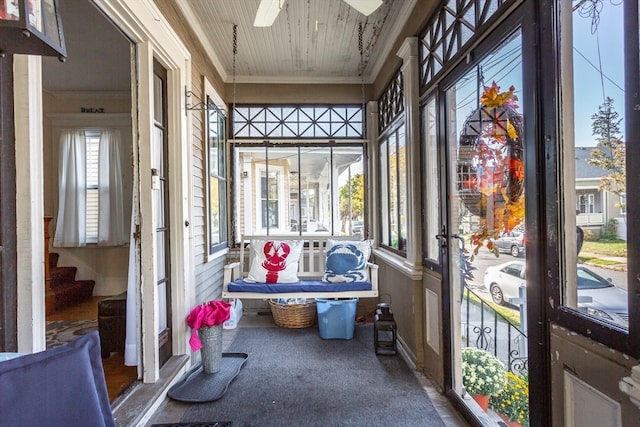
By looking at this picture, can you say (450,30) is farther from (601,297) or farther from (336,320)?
(336,320)

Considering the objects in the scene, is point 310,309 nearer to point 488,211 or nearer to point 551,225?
point 488,211

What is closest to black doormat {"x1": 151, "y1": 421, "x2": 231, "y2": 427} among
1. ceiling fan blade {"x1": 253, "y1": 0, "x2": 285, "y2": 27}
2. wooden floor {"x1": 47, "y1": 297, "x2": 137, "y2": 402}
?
wooden floor {"x1": 47, "y1": 297, "x2": 137, "y2": 402}

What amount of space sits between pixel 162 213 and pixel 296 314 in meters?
1.80

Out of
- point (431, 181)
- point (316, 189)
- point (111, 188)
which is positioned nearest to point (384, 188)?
point (316, 189)

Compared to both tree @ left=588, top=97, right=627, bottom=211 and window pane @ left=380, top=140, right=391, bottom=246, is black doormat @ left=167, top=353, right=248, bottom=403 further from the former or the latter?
tree @ left=588, top=97, right=627, bottom=211

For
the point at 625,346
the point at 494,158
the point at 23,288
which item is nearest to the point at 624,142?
the point at 625,346

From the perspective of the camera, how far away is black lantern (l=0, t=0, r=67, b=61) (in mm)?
906

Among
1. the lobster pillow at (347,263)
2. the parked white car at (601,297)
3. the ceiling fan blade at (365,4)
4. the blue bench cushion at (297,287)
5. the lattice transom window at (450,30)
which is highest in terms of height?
the ceiling fan blade at (365,4)

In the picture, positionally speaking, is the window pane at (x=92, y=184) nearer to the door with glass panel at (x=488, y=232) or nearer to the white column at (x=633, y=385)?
the door with glass panel at (x=488, y=232)

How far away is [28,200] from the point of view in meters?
1.25

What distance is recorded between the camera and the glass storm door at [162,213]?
232cm

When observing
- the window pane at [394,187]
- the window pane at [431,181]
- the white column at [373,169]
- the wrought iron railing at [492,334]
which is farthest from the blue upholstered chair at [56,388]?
the white column at [373,169]

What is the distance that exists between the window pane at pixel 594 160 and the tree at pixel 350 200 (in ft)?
10.6

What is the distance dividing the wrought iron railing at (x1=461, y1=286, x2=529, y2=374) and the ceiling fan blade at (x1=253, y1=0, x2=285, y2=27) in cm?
212
